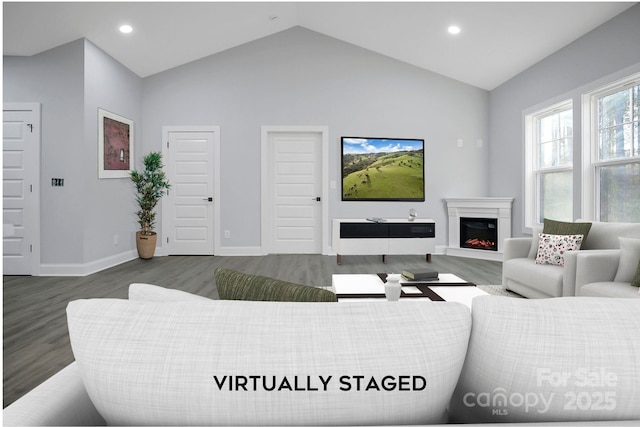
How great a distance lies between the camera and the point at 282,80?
21.1ft

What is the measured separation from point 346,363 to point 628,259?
9.56ft

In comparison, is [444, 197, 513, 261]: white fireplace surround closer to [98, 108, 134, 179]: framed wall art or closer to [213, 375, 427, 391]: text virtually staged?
[98, 108, 134, 179]: framed wall art

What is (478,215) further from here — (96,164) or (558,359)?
(558,359)

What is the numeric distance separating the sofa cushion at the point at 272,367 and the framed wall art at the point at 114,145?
16.7 feet

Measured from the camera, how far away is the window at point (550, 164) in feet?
16.3

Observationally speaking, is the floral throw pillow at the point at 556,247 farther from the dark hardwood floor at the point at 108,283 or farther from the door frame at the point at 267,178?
the door frame at the point at 267,178

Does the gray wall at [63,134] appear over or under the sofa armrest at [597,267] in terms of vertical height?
over

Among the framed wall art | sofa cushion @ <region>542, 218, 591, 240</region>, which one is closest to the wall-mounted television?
sofa cushion @ <region>542, 218, 591, 240</region>

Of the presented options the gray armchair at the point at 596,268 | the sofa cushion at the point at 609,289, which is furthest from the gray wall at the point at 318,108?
the sofa cushion at the point at 609,289

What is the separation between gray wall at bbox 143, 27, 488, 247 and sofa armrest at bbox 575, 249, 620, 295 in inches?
146

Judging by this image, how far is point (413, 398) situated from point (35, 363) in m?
2.44

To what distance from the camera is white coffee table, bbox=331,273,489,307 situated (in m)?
2.38

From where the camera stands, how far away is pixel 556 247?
11.1ft

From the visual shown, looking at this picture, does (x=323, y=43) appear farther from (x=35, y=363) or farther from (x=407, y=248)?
(x=35, y=363)
